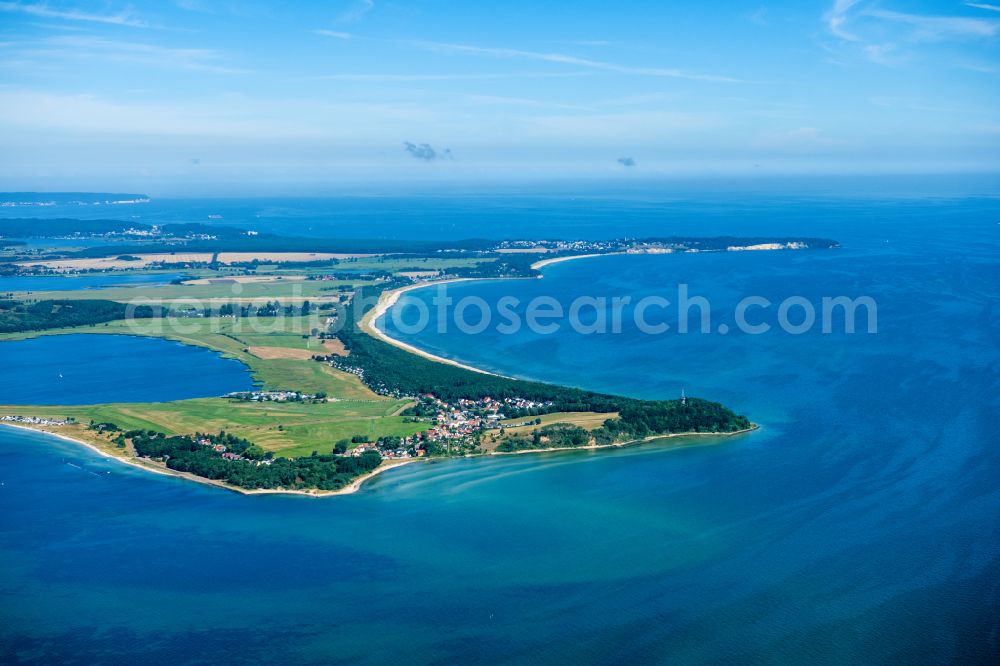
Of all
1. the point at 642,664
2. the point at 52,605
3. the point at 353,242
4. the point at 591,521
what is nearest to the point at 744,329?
the point at 591,521

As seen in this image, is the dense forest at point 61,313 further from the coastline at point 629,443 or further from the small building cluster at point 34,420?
the coastline at point 629,443

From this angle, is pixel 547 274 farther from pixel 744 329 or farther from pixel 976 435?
pixel 976 435

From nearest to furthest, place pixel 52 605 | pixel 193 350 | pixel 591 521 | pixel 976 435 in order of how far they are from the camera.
→ 1. pixel 52 605
2. pixel 591 521
3. pixel 976 435
4. pixel 193 350

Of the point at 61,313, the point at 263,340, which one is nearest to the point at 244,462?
the point at 263,340

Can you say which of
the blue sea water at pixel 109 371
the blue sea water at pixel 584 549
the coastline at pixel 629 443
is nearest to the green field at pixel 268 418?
the blue sea water at pixel 109 371

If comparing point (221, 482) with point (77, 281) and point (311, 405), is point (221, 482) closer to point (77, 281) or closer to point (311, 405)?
point (311, 405)

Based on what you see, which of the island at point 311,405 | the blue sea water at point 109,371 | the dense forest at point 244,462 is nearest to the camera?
the dense forest at point 244,462

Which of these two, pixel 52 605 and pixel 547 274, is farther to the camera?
pixel 547 274
